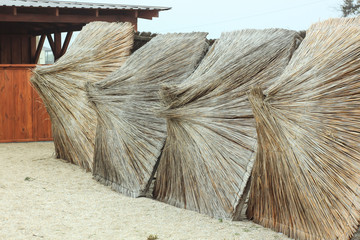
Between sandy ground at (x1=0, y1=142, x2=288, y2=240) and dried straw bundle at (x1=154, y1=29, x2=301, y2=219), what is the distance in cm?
22

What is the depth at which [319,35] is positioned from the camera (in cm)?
389

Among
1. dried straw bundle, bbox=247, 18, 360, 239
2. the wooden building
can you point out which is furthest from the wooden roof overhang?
dried straw bundle, bbox=247, 18, 360, 239

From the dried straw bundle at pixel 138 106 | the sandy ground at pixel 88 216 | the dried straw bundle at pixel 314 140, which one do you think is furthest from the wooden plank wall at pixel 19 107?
the dried straw bundle at pixel 314 140

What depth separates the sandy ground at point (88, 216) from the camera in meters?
3.95

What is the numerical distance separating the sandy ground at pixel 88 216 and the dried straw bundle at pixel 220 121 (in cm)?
22

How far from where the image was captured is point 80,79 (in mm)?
6555

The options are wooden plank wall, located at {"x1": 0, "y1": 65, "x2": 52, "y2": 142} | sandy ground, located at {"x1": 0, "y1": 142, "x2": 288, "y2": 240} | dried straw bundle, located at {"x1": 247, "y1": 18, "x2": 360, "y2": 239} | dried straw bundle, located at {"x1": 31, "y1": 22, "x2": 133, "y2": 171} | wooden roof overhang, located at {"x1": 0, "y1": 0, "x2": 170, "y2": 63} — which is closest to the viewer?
dried straw bundle, located at {"x1": 247, "y1": 18, "x2": 360, "y2": 239}

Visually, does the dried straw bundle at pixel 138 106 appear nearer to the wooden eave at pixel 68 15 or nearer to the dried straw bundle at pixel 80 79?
the dried straw bundle at pixel 80 79

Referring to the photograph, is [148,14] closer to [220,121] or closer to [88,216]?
[220,121]

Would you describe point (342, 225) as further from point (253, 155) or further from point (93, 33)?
point (93, 33)

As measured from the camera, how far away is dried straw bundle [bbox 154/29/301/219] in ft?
13.9

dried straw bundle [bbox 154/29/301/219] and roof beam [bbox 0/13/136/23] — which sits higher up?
roof beam [bbox 0/13/136/23]

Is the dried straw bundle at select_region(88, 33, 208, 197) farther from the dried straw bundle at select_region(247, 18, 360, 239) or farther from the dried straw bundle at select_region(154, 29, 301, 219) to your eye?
the dried straw bundle at select_region(247, 18, 360, 239)

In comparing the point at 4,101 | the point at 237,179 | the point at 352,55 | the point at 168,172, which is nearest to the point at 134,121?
the point at 168,172
